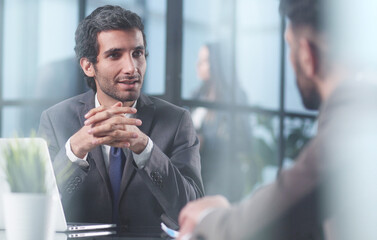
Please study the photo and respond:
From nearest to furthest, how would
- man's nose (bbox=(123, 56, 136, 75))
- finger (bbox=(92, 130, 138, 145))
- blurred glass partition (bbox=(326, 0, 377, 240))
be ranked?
blurred glass partition (bbox=(326, 0, 377, 240))
finger (bbox=(92, 130, 138, 145))
man's nose (bbox=(123, 56, 136, 75))

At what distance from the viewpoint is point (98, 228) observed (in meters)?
2.15

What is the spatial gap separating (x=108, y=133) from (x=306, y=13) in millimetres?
1272

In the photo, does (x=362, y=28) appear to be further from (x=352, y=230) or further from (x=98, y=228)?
(x=98, y=228)

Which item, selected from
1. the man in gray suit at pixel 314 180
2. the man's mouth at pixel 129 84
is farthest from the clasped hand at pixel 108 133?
the man in gray suit at pixel 314 180

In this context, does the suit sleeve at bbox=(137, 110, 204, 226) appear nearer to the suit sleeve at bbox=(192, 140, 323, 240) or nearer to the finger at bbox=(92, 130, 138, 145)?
the finger at bbox=(92, 130, 138, 145)

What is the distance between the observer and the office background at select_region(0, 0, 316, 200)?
375cm

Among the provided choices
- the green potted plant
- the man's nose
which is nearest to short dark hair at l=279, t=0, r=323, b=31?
the green potted plant

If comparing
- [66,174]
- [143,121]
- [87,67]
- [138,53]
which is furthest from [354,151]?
[87,67]

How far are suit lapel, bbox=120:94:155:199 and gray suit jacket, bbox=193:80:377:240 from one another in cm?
141

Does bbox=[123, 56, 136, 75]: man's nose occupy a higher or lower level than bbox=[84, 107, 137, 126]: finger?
higher

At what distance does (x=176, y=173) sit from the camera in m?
2.52

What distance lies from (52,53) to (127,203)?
2399 millimetres

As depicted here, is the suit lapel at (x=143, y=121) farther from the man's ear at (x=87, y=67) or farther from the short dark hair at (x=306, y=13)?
the short dark hair at (x=306, y=13)

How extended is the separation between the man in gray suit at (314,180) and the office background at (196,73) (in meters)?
1.98
